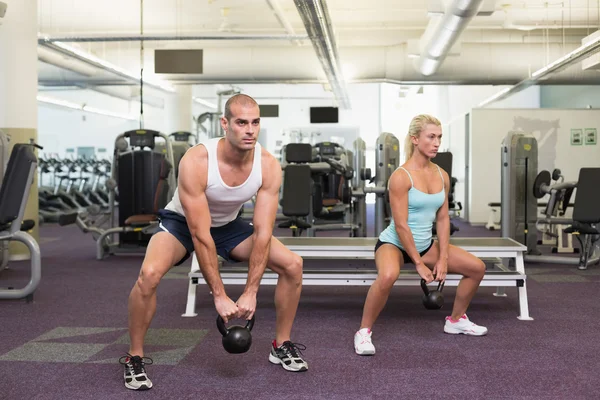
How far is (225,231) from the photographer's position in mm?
2803

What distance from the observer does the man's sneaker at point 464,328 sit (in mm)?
3389

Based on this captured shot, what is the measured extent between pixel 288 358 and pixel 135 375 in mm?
636

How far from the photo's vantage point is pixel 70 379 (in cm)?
267

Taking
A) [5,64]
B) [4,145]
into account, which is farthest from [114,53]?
[4,145]

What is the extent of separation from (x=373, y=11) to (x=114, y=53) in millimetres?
4790

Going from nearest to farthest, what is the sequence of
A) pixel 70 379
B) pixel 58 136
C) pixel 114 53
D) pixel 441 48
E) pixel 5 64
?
1. pixel 70 379
2. pixel 5 64
3. pixel 441 48
4. pixel 114 53
5. pixel 58 136

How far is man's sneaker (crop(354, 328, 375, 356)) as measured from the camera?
302 cm

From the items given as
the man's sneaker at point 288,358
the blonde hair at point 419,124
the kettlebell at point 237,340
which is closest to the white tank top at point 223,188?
the kettlebell at point 237,340

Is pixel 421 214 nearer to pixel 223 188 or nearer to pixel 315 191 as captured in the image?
pixel 223 188

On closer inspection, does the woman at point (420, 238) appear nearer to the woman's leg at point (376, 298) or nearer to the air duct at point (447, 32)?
the woman's leg at point (376, 298)

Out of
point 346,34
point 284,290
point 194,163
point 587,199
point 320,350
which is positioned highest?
point 346,34

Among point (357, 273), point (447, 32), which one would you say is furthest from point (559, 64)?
point (357, 273)

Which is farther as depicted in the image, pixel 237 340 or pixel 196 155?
pixel 196 155

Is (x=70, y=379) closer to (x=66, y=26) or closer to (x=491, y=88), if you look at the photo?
(x=66, y=26)
